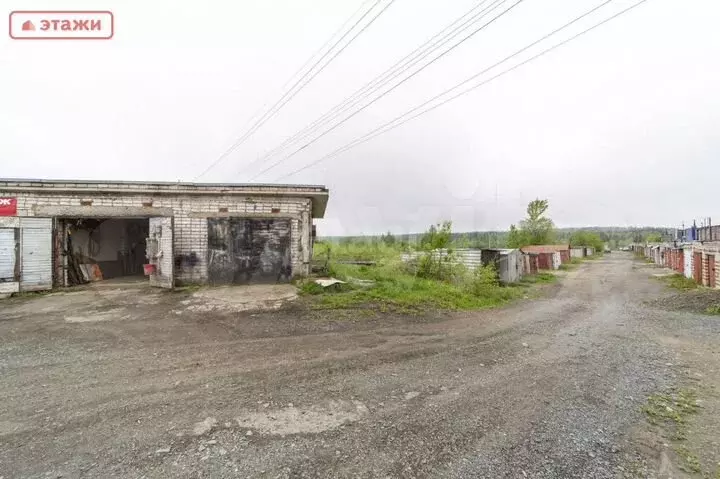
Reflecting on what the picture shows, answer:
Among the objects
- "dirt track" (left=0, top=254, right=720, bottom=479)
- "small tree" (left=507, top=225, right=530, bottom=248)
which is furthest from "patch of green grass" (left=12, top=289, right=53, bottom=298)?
"small tree" (left=507, top=225, right=530, bottom=248)

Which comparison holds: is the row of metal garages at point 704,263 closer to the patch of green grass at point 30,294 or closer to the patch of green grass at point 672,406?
the patch of green grass at point 672,406

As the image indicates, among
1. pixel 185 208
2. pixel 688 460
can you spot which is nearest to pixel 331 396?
pixel 688 460

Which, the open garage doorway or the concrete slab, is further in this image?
Answer: the open garage doorway

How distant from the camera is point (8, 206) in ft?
32.3

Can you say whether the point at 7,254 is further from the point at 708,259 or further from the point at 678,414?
the point at 708,259

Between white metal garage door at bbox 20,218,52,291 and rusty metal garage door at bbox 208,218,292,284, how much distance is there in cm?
502

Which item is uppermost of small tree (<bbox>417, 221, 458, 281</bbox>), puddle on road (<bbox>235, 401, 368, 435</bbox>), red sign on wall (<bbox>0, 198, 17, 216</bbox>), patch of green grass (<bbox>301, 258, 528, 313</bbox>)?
red sign on wall (<bbox>0, 198, 17, 216</bbox>)

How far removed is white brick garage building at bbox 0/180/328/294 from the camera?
9.87m

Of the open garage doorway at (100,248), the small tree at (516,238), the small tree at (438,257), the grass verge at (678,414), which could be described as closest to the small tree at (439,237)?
the small tree at (438,257)

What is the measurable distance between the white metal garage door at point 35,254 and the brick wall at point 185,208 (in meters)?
0.41

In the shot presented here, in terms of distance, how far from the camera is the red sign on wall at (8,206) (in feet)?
32.1

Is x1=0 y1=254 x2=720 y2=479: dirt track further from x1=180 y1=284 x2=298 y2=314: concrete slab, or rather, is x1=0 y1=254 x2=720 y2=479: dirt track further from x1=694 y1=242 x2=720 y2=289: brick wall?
x1=694 y1=242 x2=720 y2=289: brick wall

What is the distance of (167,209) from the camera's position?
10922mm

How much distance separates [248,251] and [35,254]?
21.7 feet
